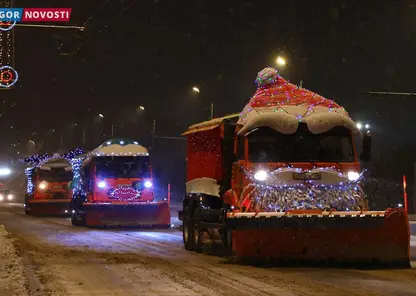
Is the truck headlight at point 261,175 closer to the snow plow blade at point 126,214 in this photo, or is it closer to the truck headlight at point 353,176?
the truck headlight at point 353,176

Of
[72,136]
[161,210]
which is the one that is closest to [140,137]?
[72,136]

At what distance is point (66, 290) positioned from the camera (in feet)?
31.9

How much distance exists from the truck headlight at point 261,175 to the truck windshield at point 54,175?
23.6 metres

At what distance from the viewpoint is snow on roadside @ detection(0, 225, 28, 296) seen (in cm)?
970

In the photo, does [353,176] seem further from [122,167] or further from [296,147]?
[122,167]

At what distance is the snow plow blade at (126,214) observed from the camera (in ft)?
81.1

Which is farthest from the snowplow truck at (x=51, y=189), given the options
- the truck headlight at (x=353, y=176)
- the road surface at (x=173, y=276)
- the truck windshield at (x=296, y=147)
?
the truck headlight at (x=353, y=176)

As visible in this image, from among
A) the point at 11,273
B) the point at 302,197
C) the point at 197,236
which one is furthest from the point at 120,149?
the point at 11,273

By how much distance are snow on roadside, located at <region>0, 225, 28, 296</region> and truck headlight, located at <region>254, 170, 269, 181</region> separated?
4.75 metres

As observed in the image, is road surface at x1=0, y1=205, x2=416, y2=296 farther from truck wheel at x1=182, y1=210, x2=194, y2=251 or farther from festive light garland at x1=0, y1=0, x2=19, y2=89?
festive light garland at x1=0, y1=0, x2=19, y2=89

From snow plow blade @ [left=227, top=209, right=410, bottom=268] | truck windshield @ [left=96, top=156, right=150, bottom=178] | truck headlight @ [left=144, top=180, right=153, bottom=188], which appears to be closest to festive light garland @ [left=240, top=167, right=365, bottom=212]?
snow plow blade @ [left=227, top=209, right=410, bottom=268]

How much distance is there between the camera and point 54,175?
116ft

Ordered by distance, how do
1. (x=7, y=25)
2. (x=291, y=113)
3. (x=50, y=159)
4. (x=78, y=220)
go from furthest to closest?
(x=50, y=159) < (x=78, y=220) < (x=7, y=25) < (x=291, y=113)

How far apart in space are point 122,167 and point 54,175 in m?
10.5
